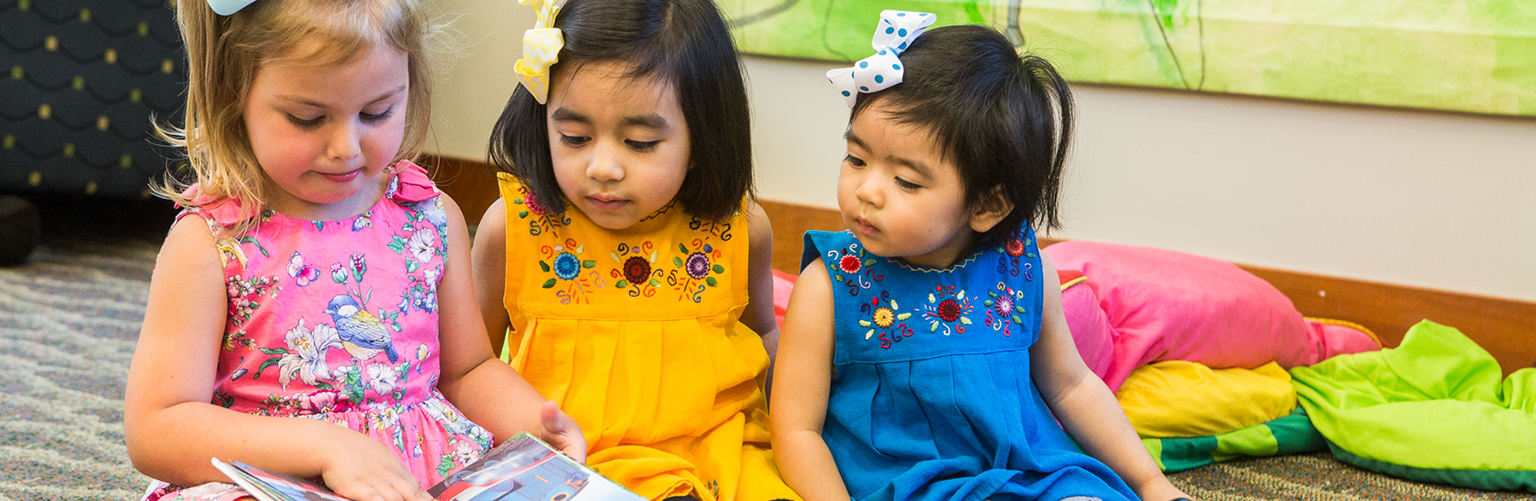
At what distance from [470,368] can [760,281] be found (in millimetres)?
313

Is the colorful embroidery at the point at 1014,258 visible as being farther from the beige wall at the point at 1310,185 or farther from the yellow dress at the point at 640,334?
the beige wall at the point at 1310,185

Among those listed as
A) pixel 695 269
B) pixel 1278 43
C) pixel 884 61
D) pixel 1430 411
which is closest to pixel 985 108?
pixel 884 61

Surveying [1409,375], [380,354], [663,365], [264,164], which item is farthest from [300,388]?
[1409,375]

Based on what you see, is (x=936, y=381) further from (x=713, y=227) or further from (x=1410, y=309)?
(x=1410, y=309)

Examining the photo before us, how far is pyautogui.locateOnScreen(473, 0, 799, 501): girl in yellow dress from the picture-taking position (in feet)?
2.90

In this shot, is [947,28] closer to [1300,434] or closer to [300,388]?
[300,388]

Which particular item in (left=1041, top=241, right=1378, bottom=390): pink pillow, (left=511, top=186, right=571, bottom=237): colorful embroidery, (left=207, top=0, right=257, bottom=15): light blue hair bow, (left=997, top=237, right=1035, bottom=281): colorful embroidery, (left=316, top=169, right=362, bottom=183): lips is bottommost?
(left=1041, top=241, right=1378, bottom=390): pink pillow

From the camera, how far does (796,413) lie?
0.92m

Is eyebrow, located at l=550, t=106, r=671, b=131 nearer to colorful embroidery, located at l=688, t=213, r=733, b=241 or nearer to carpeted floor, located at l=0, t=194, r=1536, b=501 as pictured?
colorful embroidery, located at l=688, t=213, r=733, b=241

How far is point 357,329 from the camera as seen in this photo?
77 centimetres

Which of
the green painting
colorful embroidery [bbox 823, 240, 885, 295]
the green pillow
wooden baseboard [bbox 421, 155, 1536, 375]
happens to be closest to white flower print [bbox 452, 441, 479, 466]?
colorful embroidery [bbox 823, 240, 885, 295]

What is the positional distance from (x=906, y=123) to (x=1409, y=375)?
40.9 inches

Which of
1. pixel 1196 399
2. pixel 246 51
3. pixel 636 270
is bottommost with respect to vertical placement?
pixel 1196 399

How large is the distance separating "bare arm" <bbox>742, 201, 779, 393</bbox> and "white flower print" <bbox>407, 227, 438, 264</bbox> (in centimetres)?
31
